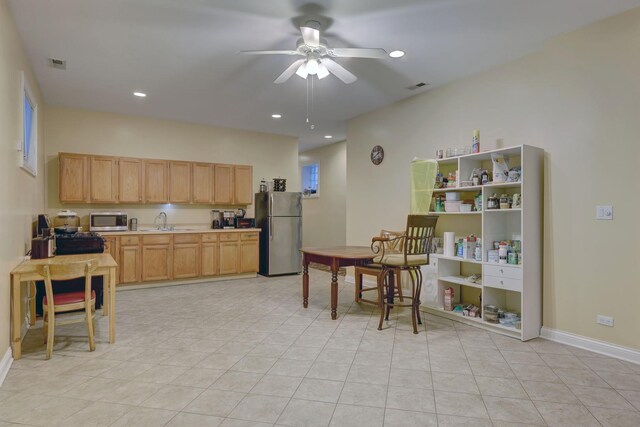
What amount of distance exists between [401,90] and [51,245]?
4472 millimetres

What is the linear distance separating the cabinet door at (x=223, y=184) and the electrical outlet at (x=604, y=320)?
18.1 ft

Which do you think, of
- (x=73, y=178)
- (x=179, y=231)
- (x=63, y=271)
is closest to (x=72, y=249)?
(x=63, y=271)

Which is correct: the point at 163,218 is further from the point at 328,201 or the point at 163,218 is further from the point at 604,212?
the point at 604,212

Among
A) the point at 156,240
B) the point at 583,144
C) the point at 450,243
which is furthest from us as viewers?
the point at 156,240

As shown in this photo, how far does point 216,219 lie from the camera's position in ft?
21.9

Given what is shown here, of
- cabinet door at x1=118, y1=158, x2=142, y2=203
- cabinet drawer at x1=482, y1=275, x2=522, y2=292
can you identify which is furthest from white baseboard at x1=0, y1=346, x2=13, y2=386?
cabinet drawer at x1=482, y1=275, x2=522, y2=292

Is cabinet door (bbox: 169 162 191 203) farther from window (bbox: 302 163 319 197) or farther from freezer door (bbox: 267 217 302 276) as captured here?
window (bbox: 302 163 319 197)

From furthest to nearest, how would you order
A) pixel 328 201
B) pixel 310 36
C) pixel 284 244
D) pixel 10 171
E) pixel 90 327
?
pixel 328 201 → pixel 284 244 → pixel 90 327 → pixel 310 36 → pixel 10 171

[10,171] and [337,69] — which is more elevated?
[337,69]

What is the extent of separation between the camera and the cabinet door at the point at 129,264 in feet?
17.6

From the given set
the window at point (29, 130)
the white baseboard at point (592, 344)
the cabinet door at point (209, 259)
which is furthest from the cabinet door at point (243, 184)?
the white baseboard at point (592, 344)

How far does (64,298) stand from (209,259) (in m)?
3.04

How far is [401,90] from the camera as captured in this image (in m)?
4.77

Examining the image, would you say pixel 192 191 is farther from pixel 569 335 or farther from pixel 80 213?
pixel 569 335
